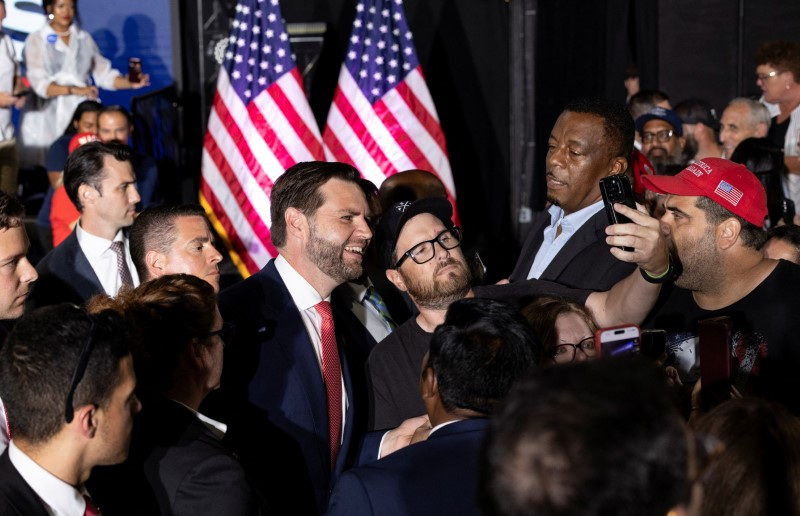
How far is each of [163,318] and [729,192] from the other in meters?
1.77

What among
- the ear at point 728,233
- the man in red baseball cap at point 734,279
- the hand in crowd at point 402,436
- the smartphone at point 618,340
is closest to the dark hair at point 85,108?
the man in red baseball cap at point 734,279

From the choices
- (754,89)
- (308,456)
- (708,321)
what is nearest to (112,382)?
(308,456)

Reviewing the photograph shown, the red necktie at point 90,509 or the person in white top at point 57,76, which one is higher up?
the person in white top at point 57,76

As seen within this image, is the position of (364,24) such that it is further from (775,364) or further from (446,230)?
(775,364)

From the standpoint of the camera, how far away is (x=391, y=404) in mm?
3029

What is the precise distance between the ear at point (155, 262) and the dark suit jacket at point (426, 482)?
5.95 feet

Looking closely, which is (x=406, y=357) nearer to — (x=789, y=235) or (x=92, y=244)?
(x=789, y=235)

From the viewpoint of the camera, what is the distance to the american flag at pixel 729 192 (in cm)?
300

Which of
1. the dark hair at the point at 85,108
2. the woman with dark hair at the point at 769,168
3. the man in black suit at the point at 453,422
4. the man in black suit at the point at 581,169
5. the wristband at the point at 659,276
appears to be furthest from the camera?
the dark hair at the point at 85,108

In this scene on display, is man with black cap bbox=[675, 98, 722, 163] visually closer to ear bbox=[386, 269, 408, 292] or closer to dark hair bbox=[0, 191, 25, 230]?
ear bbox=[386, 269, 408, 292]

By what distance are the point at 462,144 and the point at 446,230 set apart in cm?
586

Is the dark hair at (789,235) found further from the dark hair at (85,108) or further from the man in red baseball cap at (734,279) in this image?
the dark hair at (85,108)

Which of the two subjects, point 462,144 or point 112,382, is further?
point 462,144

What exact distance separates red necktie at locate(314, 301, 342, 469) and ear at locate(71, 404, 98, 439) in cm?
116
